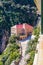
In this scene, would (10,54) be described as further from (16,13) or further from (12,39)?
(16,13)

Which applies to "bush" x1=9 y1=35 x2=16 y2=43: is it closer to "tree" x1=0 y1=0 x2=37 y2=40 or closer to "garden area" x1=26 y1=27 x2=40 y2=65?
"tree" x1=0 y1=0 x2=37 y2=40

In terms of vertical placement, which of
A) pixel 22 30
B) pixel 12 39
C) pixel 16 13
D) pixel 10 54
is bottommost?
pixel 10 54

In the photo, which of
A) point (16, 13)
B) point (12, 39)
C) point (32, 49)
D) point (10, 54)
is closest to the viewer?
point (32, 49)

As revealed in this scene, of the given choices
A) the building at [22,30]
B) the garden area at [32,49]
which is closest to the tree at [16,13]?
the building at [22,30]

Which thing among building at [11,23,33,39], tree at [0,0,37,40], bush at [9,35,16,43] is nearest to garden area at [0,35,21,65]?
bush at [9,35,16,43]

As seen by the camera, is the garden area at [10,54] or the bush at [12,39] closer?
the garden area at [10,54]

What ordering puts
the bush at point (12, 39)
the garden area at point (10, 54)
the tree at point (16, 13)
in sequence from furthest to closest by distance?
the tree at point (16, 13), the bush at point (12, 39), the garden area at point (10, 54)

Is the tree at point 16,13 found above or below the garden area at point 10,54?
above

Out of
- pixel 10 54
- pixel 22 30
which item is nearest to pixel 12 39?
pixel 22 30

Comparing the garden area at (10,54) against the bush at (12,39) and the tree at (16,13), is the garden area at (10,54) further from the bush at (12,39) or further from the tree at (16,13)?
the tree at (16,13)
